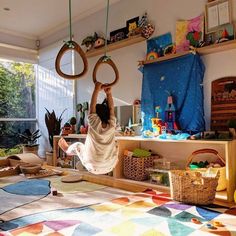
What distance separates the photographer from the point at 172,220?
1.85 meters

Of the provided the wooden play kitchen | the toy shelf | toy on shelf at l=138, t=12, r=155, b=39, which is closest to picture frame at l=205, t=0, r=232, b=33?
the toy shelf

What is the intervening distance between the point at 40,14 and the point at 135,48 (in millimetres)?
1763

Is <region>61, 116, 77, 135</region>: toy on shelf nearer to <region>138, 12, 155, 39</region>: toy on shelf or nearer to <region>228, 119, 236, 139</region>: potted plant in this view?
<region>138, 12, 155, 39</region>: toy on shelf

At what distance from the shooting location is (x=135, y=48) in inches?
134

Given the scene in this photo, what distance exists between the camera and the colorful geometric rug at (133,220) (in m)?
1.67

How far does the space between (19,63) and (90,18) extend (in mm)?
1877

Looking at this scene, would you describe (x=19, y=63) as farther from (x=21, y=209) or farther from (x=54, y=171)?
(x=21, y=209)

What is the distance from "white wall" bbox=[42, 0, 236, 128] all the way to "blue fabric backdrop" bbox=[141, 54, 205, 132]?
0.10m

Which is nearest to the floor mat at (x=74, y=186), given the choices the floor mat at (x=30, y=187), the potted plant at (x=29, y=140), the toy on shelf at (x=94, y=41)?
the floor mat at (x=30, y=187)

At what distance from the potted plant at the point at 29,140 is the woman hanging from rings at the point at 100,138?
2177mm

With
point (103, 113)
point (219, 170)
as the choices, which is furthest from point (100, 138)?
point (219, 170)

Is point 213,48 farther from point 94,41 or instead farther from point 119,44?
point 94,41

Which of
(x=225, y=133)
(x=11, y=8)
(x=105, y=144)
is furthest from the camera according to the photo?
(x=11, y=8)

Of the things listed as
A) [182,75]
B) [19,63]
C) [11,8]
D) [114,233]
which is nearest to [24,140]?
[19,63]
